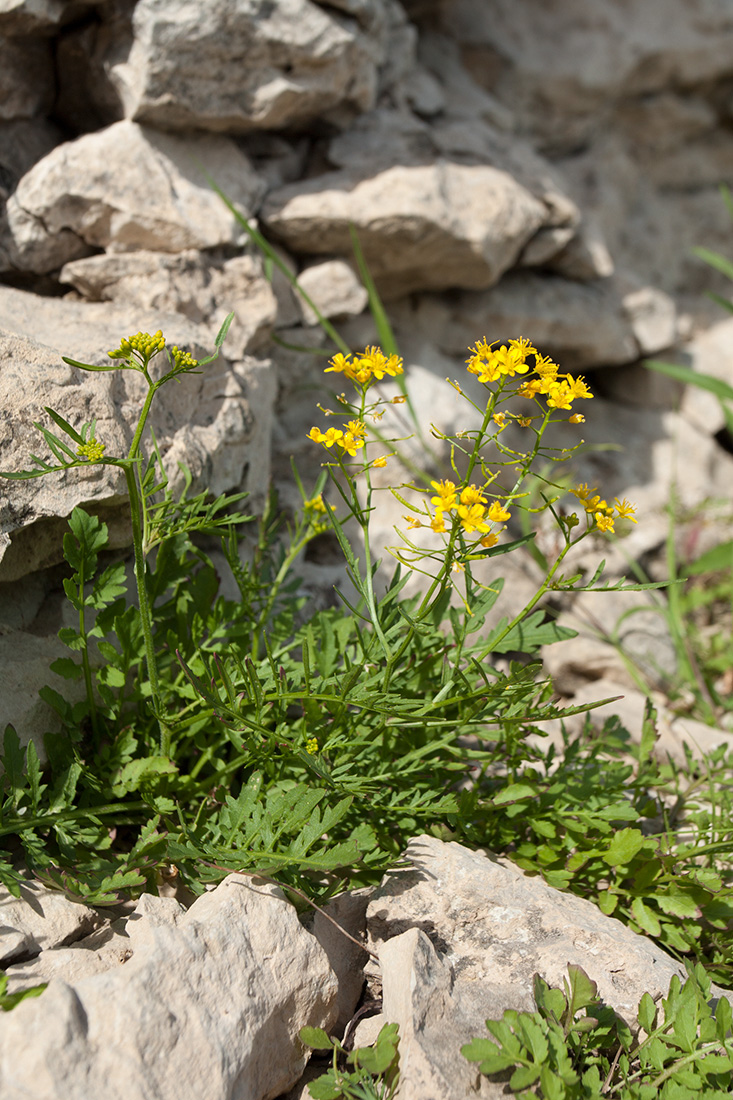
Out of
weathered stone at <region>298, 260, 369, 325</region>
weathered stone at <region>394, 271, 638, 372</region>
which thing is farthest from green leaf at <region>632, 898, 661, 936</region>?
weathered stone at <region>394, 271, 638, 372</region>

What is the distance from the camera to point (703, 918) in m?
2.34

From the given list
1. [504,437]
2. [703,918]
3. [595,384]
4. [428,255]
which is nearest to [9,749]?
[703,918]

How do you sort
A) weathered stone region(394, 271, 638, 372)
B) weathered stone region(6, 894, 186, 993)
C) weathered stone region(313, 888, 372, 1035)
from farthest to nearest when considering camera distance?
weathered stone region(394, 271, 638, 372), weathered stone region(313, 888, 372, 1035), weathered stone region(6, 894, 186, 993)

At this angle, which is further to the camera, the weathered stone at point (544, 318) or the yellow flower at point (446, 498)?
the weathered stone at point (544, 318)

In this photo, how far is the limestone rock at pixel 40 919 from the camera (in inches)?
73.7

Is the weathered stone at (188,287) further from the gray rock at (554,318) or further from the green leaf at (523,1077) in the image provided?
the green leaf at (523,1077)

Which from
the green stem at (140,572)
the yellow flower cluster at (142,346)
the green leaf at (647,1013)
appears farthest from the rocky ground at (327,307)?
the yellow flower cluster at (142,346)

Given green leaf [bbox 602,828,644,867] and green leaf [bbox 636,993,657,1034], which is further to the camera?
green leaf [bbox 602,828,644,867]

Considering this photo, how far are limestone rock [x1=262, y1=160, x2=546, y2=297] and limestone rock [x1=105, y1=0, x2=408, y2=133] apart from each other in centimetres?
40

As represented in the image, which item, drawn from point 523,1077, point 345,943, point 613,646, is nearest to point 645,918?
point 523,1077

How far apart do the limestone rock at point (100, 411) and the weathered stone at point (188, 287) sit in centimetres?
19

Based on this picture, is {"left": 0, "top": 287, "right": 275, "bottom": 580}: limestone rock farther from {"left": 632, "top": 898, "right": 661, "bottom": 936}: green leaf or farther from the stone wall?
{"left": 632, "top": 898, "right": 661, "bottom": 936}: green leaf

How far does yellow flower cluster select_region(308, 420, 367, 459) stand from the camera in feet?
6.28

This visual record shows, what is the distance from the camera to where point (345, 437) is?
6.39 feet
